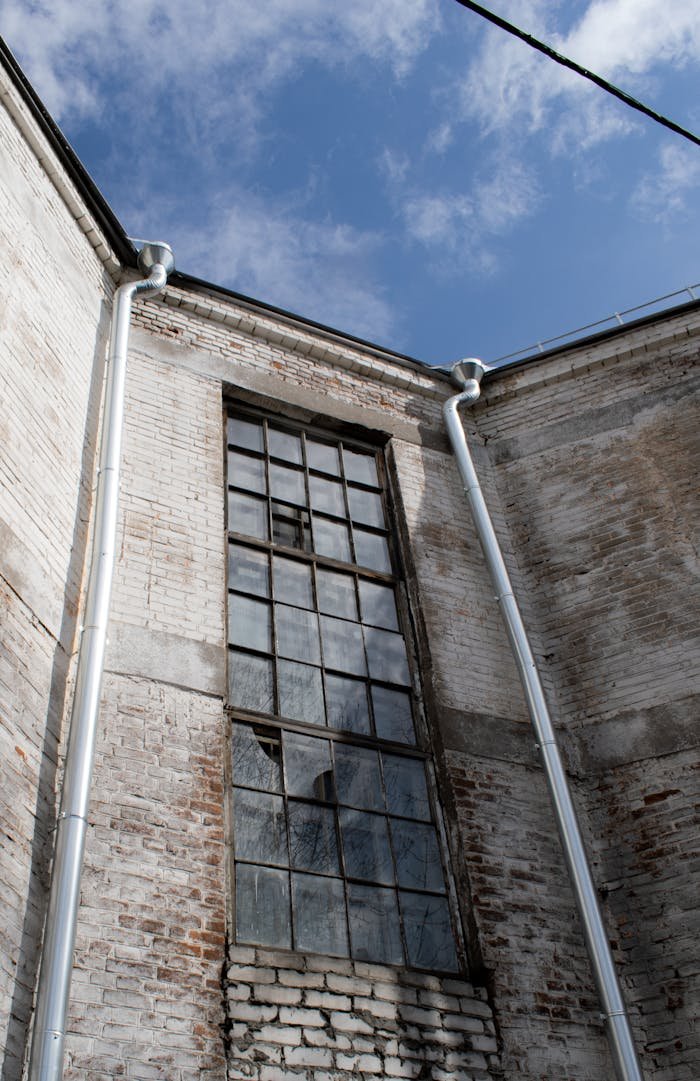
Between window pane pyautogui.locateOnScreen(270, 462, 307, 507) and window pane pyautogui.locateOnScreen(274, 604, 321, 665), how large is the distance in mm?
1145

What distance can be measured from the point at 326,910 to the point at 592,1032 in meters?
1.68

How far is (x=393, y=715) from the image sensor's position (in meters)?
7.63

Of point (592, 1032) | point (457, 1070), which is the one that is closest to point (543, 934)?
point (592, 1032)

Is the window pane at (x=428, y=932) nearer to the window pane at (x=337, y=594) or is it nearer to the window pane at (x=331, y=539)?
the window pane at (x=337, y=594)

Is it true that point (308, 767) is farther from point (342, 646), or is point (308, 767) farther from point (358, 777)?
point (342, 646)

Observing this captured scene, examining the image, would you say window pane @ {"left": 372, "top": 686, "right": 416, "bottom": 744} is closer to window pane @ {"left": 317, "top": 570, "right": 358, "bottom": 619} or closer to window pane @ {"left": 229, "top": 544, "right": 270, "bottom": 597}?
window pane @ {"left": 317, "top": 570, "right": 358, "bottom": 619}

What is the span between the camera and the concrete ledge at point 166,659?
6.63 metres

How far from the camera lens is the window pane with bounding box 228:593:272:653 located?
7.51m

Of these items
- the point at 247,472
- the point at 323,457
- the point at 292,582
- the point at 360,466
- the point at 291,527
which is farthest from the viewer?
the point at 360,466

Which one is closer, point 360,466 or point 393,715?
point 393,715

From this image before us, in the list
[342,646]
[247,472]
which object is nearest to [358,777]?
[342,646]

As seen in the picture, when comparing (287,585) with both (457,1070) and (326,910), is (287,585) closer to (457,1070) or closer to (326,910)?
(326,910)

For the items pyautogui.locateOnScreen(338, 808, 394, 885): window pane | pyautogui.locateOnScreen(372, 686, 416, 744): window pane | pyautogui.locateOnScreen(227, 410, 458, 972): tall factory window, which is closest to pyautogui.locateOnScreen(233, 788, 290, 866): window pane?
pyautogui.locateOnScreen(227, 410, 458, 972): tall factory window

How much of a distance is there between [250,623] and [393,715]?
3.81 feet
